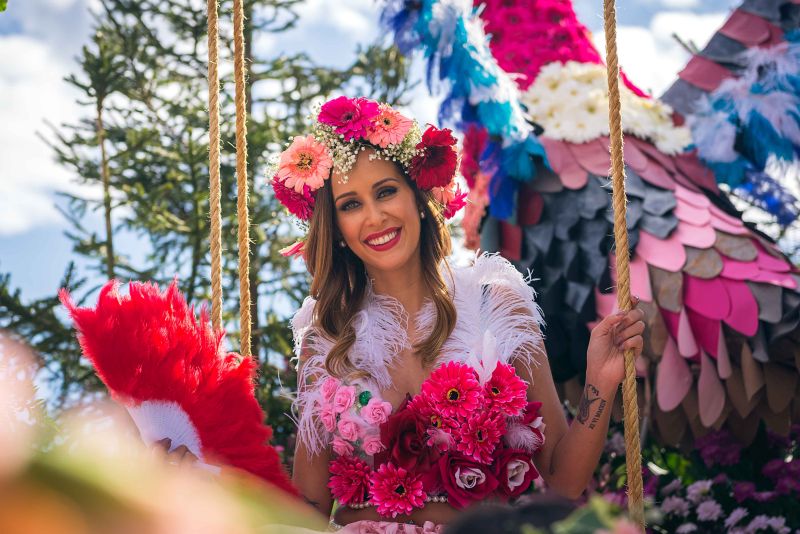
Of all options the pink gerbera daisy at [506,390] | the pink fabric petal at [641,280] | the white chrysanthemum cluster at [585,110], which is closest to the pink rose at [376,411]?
the pink gerbera daisy at [506,390]

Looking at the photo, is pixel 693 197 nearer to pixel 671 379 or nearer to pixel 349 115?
pixel 671 379

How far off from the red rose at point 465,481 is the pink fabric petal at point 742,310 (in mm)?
1143

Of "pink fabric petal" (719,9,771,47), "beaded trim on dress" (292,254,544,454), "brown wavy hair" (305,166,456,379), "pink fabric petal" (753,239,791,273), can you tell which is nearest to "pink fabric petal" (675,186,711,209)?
"pink fabric petal" (753,239,791,273)

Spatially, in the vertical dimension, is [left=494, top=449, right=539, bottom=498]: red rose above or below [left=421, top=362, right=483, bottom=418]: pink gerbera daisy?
below

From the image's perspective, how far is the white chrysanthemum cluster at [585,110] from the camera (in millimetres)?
3285

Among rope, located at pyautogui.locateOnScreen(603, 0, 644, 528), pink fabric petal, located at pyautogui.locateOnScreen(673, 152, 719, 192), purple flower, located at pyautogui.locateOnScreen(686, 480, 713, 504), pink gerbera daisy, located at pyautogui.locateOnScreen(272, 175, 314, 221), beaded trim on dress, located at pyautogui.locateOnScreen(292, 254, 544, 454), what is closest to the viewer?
rope, located at pyautogui.locateOnScreen(603, 0, 644, 528)

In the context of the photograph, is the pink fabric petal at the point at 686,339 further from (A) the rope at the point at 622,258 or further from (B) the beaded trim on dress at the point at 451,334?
(A) the rope at the point at 622,258

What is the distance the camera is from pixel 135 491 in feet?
2.13

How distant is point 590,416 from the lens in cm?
200

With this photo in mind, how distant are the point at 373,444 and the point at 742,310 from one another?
1.34 metres

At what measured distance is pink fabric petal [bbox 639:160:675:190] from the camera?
313 cm

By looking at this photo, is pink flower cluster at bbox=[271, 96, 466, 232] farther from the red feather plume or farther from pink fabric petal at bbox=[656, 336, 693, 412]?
pink fabric petal at bbox=[656, 336, 693, 412]

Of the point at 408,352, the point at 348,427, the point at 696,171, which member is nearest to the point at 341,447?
the point at 348,427

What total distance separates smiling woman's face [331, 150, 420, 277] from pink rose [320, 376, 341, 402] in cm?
31
